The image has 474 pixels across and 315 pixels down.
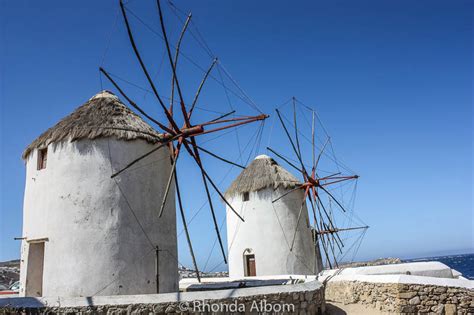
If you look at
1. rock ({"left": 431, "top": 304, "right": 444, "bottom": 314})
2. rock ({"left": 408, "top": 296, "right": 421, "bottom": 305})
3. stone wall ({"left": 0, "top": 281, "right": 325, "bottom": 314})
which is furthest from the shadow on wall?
rock ({"left": 431, "top": 304, "right": 444, "bottom": 314})

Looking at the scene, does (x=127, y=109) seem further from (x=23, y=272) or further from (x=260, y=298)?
(x=260, y=298)

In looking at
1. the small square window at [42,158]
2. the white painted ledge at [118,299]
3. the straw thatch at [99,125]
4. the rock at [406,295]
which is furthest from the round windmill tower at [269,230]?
the white painted ledge at [118,299]

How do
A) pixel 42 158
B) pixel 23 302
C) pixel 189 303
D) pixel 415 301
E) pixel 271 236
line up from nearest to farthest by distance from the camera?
pixel 23 302
pixel 189 303
pixel 415 301
pixel 42 158
pixel 271 236

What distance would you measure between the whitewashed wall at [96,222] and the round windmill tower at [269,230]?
7708mm

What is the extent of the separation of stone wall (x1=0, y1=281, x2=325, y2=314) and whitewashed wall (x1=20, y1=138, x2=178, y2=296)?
2.49 meters

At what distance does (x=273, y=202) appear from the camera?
1777 cm

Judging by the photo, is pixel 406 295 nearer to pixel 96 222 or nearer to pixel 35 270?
pixel 96 222

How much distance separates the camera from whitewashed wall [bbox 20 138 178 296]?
9.02 m

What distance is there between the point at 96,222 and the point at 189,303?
3456mm

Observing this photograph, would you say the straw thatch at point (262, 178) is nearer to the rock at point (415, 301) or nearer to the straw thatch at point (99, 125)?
the straw thatch at point (99, 125)

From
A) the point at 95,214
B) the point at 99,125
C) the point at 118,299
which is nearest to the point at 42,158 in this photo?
the point at 99,125

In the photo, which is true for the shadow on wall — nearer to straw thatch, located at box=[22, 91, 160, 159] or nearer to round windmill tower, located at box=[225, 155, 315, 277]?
straw thatch, located at box=[22, 91, 160, 159]

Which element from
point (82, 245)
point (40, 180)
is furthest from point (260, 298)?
point (40, 180)

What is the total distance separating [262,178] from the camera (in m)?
18.5
